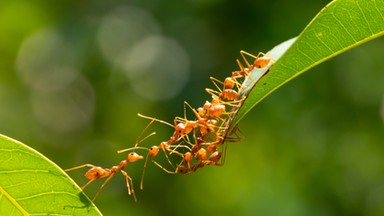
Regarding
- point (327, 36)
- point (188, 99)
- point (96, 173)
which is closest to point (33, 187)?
point (96, 173)

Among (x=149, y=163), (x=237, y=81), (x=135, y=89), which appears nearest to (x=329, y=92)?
(x=149, y=163)

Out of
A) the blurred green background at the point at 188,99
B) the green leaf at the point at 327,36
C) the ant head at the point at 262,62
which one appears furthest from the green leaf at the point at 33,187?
the blurred green background at the point at 188,99

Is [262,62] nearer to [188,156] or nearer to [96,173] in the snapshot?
[188,156]

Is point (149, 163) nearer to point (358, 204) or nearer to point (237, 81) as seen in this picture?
point (358, 204)

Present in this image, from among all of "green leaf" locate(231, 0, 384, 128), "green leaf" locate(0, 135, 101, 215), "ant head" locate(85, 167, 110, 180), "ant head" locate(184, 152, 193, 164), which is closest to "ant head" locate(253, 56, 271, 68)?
"ant head" locate(184, 152, 193, 164)

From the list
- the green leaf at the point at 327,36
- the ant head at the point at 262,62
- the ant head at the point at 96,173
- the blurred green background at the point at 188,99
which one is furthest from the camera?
the blurred green background at the point at 188,99

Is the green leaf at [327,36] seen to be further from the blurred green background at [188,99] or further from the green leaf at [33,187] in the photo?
the blurred green background at [188,99]
